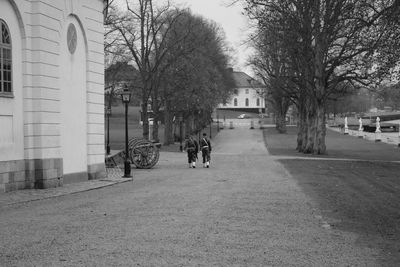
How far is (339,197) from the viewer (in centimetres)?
1550

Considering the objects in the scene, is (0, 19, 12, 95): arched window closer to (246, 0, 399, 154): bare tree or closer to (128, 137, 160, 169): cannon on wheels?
(128, 137, 160, 169): cannon on wheels

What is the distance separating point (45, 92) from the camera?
17.7 metres

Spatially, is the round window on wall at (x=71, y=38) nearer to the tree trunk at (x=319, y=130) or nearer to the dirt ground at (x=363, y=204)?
the dirt ground at (x=363, y=204)

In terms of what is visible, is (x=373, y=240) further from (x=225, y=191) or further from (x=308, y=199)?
(x=225, y=191)

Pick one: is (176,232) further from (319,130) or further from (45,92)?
(319,130)

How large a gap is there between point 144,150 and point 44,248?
20.6m

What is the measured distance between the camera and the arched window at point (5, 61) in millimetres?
16609

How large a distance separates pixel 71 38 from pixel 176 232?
39.1 ft

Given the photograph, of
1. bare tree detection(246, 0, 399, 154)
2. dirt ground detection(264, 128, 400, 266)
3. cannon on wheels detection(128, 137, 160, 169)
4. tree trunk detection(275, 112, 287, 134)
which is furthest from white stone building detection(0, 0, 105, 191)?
tree trunk detection(275, 112, 287, 134)

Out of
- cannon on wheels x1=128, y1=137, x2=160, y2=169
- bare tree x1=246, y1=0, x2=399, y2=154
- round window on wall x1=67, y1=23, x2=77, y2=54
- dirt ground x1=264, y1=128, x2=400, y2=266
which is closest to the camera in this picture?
dirt ground x1=264, y1=128, x2=400, y2=266

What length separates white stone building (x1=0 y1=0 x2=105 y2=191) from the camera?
1683 cm

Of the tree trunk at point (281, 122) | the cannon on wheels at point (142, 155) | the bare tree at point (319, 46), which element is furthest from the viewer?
the tree trunk at point (281, 122)

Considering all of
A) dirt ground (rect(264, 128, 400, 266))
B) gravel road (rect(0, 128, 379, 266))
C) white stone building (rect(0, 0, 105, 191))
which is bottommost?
dirt ground (rect(264, 128, 400, 266))

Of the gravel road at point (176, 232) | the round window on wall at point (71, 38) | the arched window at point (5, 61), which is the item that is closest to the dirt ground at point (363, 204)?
the gravel road at point (176, 232)
